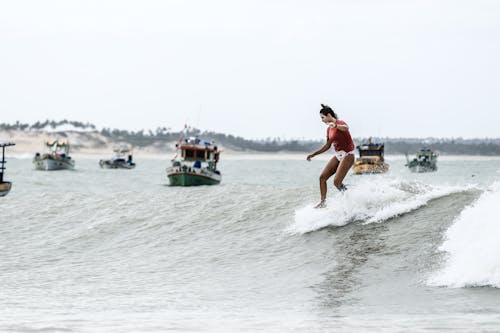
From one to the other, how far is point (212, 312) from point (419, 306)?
7.59 ft

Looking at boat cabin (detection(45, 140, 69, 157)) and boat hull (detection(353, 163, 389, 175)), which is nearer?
boat hull (detection(353, 163, 389, 175))

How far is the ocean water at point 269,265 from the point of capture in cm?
779

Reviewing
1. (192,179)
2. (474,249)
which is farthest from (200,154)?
(474,249)

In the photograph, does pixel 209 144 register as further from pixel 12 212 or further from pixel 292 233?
pixel 292 233

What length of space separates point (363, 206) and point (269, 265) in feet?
8.49

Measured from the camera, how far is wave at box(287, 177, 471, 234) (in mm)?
13344

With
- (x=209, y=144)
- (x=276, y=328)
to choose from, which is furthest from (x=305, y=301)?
(x=209, y=144)

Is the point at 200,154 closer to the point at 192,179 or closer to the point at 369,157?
the point at 192,179

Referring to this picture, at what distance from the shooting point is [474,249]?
9.65 metres

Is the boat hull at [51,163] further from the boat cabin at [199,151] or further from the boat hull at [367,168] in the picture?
the boat cabin at [199,151]

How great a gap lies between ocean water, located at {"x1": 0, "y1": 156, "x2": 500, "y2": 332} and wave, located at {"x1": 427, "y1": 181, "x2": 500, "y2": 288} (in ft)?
0.08

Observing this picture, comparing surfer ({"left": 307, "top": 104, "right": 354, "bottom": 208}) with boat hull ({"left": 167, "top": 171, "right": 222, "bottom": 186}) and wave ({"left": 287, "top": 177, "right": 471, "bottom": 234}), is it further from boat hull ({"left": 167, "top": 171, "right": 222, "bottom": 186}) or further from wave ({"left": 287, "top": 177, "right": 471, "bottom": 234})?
boat hull ({"left": 167, "top": 171, "right": 222, "bottom": 186})

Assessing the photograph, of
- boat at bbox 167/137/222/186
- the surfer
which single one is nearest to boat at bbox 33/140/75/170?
boat at bbox 167/137/222/186

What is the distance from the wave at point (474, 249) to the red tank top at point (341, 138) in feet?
7.81
